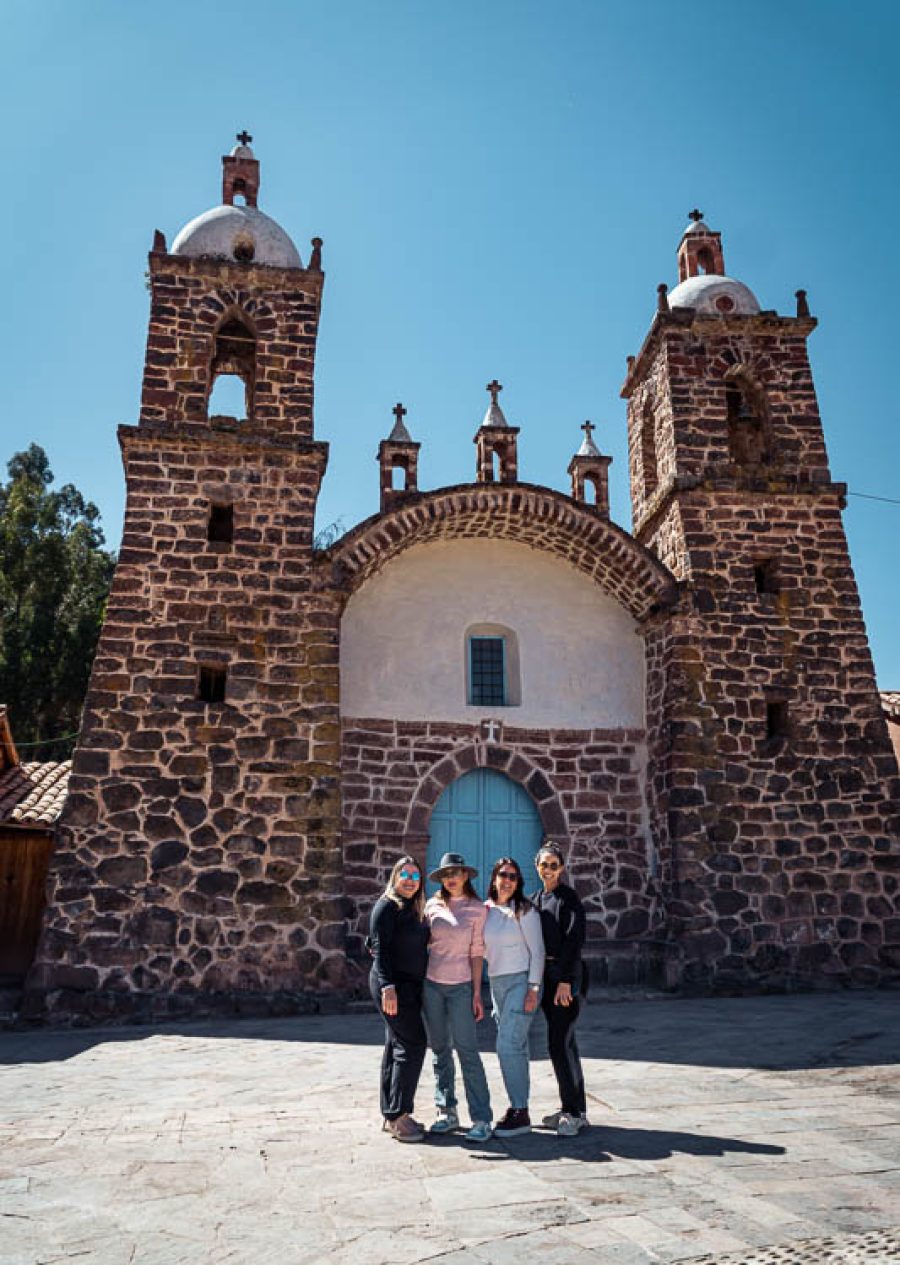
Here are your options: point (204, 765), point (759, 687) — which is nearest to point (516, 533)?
point (759, 687)

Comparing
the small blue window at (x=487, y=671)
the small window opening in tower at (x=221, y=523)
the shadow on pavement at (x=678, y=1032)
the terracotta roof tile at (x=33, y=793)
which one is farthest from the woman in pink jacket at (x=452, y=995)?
the small window opening in tower at (x=221, y=523)

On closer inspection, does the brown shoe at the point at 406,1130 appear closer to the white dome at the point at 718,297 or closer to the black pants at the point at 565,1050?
the black pants at the point at 565,1050

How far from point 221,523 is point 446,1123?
8.29 m

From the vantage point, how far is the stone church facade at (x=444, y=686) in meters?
10.1

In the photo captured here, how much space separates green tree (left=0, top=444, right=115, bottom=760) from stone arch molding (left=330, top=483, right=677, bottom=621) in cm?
1448

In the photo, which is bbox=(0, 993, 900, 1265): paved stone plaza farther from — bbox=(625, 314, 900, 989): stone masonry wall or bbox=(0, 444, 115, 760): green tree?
bbox=(0, 444, 115, 760): green tree

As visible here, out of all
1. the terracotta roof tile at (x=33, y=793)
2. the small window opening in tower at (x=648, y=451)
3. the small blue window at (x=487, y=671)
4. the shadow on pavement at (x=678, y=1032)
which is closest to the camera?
the shadow on pavement at (x=678, y=1032)

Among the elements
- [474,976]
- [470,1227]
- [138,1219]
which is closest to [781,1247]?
[470,1227]

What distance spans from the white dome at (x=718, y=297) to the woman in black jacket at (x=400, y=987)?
11.1m

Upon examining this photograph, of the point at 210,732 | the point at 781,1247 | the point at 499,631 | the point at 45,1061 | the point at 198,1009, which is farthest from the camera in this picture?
the point at 499,631

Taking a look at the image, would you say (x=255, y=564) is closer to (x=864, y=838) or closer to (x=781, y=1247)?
(x=864, y=838)

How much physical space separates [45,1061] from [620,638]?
8626 mm

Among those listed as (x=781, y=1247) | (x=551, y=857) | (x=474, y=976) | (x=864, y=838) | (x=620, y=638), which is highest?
(x=620, y=638)

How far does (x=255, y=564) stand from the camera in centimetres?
1134
